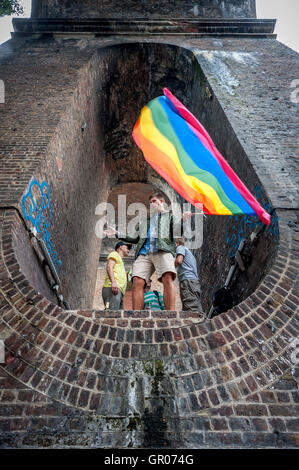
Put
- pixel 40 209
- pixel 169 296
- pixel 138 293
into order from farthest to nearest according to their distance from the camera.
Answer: pixel 40 209 → pixel 138 293 → pixel 169 296

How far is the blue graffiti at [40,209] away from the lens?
385 cm

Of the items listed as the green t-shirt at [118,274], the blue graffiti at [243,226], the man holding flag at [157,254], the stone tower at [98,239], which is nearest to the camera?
the stone tower at [98,239]

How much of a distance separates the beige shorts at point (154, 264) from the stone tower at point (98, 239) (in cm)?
88

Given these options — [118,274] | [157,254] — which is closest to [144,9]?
[118,274]

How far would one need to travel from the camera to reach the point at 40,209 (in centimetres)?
423

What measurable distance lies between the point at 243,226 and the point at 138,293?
6.20 ft

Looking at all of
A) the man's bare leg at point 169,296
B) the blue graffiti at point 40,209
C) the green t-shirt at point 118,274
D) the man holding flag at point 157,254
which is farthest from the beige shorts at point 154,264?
the blue graffiti at point 40,209

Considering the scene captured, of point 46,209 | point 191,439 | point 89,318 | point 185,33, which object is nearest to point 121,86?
point 185,33

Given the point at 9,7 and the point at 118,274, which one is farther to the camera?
the point at 9,7

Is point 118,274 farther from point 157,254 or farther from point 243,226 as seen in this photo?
point 243,226

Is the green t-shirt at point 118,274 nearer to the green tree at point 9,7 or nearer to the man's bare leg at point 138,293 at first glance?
the man's bare leg at point 138,293

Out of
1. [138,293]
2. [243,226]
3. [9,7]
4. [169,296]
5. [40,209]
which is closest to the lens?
[169,296]

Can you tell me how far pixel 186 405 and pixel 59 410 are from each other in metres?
0.93
